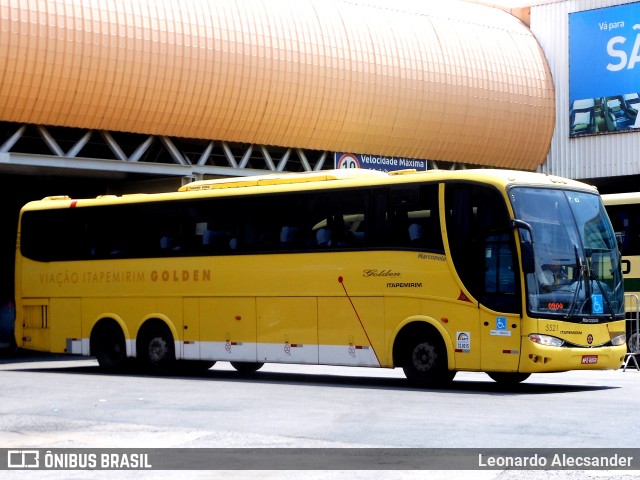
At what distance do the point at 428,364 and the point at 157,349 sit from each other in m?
6.34

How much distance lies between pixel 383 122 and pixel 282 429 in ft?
96.6

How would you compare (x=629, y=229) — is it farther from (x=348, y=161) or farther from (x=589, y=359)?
(x=348, y=161)

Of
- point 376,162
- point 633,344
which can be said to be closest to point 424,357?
point 633,344

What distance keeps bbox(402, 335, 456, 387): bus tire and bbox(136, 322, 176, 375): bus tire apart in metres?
5.47

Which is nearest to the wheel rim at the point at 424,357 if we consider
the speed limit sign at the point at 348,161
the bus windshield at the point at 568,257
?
the bus windshield at the point at 568,257

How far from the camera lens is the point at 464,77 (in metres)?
44.8

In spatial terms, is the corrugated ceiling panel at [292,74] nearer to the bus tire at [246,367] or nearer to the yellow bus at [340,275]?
the yellow bus at [340,275]

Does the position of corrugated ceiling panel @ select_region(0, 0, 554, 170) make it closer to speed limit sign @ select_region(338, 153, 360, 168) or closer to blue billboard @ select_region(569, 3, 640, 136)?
blue billboard @ select_region(569, 3, 640, 136)

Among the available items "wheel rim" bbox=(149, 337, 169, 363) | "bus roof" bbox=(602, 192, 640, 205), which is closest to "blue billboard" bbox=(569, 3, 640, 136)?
"bus roof" bbox=(602, 192, 640, 205)

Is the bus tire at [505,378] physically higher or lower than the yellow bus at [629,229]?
lower

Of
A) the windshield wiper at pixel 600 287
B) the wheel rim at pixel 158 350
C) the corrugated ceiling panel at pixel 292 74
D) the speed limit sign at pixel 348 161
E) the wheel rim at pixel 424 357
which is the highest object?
the corrugated ceiling panel at pixel 292 74

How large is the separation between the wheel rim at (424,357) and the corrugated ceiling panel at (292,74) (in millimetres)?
16756

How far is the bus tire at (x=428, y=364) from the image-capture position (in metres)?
20.1

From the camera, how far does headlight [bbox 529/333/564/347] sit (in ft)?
62.4
